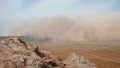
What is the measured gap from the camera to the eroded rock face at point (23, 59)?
15391 millimetres

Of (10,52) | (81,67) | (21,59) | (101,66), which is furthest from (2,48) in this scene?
(101,66)

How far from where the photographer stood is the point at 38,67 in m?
15.7

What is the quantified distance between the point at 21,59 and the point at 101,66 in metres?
116

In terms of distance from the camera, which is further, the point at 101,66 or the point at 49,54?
the point at 101,66

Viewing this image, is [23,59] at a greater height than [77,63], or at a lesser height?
greater

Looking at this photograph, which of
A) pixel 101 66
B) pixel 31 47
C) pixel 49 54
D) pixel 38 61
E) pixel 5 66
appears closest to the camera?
pixel 5 66

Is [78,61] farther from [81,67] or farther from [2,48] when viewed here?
[2,48]

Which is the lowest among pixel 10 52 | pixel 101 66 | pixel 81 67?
pixel 101 66

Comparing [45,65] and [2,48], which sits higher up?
[2,48]

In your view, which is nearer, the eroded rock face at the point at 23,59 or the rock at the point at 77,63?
the eroded rock face at the point at 23,59

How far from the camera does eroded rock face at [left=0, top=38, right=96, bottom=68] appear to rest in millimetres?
15391

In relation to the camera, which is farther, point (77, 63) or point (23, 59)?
point (77, 63)

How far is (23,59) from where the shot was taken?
1564cm

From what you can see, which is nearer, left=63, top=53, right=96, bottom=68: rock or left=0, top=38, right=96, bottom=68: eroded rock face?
left=0, top=38, right=96, bottom=68: eroded rock face
